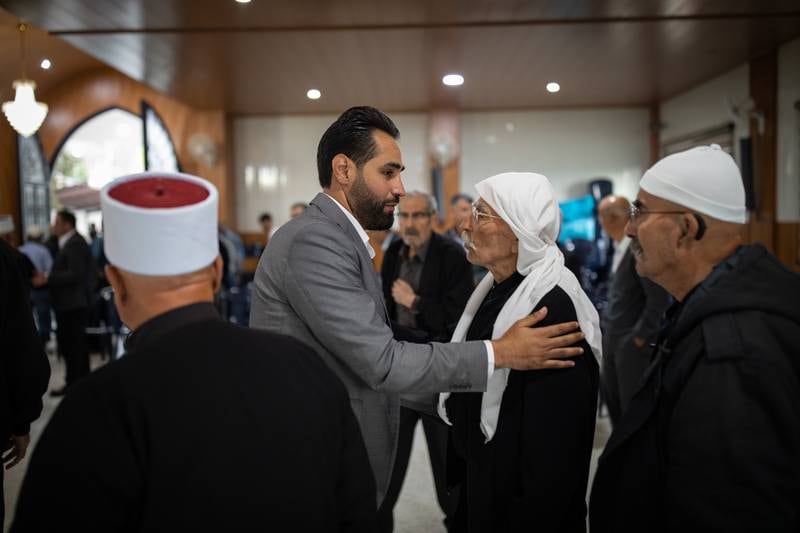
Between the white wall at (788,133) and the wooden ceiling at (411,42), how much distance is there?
274 millimetres

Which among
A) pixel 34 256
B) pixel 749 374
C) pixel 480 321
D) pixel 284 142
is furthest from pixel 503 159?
pixel 749 374

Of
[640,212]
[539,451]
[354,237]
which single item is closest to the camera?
[640,212]

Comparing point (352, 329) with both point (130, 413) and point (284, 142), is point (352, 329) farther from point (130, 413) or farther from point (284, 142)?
point (284, 142)

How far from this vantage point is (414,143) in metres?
12.8

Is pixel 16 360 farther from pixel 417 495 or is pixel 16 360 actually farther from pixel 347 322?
pixel 417 495

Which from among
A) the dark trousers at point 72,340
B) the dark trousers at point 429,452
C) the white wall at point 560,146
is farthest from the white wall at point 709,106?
the dark trousers at point 72,340

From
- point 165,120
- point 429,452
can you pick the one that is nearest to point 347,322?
point 429,452

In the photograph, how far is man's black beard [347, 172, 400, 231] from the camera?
2.07 metres

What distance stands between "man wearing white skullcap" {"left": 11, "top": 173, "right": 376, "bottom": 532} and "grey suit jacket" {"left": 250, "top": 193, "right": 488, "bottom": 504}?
19.8 inches

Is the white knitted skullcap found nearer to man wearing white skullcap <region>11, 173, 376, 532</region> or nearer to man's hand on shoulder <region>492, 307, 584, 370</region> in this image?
man's hand on shoulder <region>492, 307, 584, 370</region>

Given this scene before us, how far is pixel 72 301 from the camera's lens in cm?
652

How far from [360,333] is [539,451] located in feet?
1.99

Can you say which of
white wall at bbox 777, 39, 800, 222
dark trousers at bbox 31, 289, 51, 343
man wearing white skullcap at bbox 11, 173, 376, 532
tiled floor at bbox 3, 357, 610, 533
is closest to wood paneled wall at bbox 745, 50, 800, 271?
white wall at bbox 777, 39, 800, 222

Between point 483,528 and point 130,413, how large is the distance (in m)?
1.34
